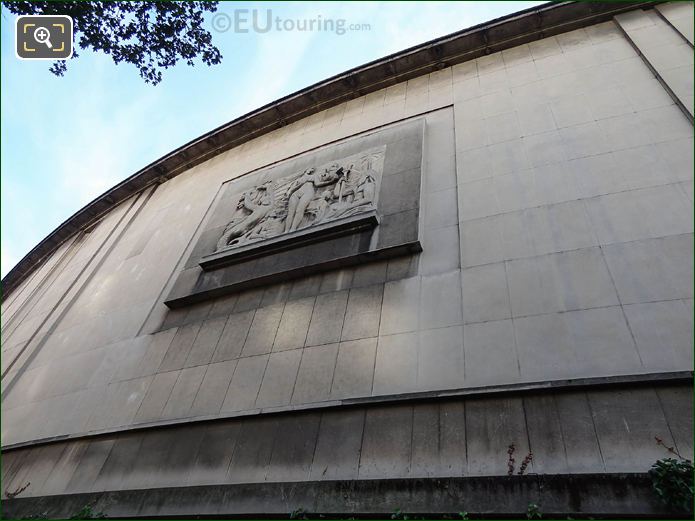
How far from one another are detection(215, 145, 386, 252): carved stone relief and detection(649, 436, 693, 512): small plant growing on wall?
6.81 m

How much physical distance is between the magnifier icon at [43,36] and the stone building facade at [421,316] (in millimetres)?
5708

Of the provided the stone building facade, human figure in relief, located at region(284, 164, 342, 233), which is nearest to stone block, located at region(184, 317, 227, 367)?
the stone building facade

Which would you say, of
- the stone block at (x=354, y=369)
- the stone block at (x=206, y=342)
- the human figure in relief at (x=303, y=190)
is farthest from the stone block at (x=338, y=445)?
the human figure in relief at (x=303, y=190)

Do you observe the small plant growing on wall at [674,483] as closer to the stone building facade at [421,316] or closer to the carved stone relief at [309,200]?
the stone building facade at [421,316]

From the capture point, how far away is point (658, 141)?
27.1ft

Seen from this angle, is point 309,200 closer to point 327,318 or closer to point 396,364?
point 327,318

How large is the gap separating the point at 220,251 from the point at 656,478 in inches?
394

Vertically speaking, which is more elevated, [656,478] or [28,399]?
[28,399]

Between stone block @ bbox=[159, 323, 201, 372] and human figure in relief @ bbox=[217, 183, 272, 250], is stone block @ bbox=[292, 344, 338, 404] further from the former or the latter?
human figure in relief @ bbox=[217, 183, 272, 250]

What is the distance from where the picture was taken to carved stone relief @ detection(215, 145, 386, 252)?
10562mm

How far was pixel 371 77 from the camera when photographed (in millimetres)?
14914

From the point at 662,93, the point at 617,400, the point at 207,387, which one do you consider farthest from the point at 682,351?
the point at 207,387

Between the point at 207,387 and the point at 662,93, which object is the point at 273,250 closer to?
the point at 207,387

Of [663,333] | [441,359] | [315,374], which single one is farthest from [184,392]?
[663,333]
